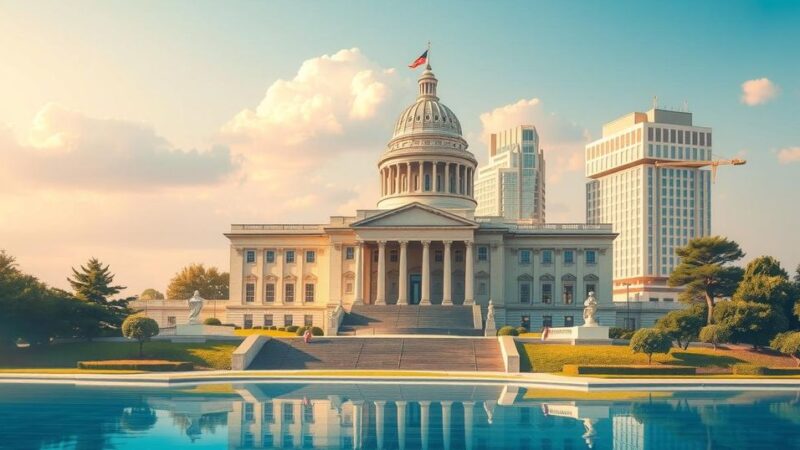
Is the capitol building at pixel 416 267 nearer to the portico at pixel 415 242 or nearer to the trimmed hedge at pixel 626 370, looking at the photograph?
the portico at pixel 415 242

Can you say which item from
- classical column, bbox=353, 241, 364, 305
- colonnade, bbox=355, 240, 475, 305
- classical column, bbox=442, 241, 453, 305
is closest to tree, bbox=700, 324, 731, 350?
colonnade, bbox=355, 240, 475, 305

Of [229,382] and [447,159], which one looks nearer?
[229,382]

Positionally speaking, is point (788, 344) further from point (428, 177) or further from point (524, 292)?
point (428, 177)

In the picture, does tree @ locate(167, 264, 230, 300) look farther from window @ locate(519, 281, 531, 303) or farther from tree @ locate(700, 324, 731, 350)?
tree @ locate(700, 324, 731, 350)

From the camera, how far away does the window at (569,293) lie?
92.8 meters

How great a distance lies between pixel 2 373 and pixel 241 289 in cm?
4393

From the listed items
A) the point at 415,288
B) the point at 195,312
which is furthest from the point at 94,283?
the point at 415,288

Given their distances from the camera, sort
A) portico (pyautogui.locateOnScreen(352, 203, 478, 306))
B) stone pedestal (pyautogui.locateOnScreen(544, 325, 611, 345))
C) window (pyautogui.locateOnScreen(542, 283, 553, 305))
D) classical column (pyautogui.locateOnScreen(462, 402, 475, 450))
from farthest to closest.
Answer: window (pyautogui.locateOnScreen(542, 283, 553, 305)) < portico (pyautogui.locateOnScreen(352, 203, 478, 306)) < stone pedestal (pyautogui.locateOnScreen(544, 325, 611, 345)) < classical column (pyautogui.locateOnScreen(462, 402, 475, 450))

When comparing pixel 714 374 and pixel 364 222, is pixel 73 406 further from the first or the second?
pixel 364 222

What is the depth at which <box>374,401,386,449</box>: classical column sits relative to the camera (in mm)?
25872

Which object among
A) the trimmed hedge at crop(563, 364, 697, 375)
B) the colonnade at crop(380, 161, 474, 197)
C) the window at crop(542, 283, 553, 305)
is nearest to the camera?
the trimmed hedge at crop(563, 364, 697, 375)

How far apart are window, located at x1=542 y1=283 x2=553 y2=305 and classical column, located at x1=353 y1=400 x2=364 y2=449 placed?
194 ft

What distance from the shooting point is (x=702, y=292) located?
76.6m

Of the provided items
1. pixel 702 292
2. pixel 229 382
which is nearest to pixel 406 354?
pixel 229 382
